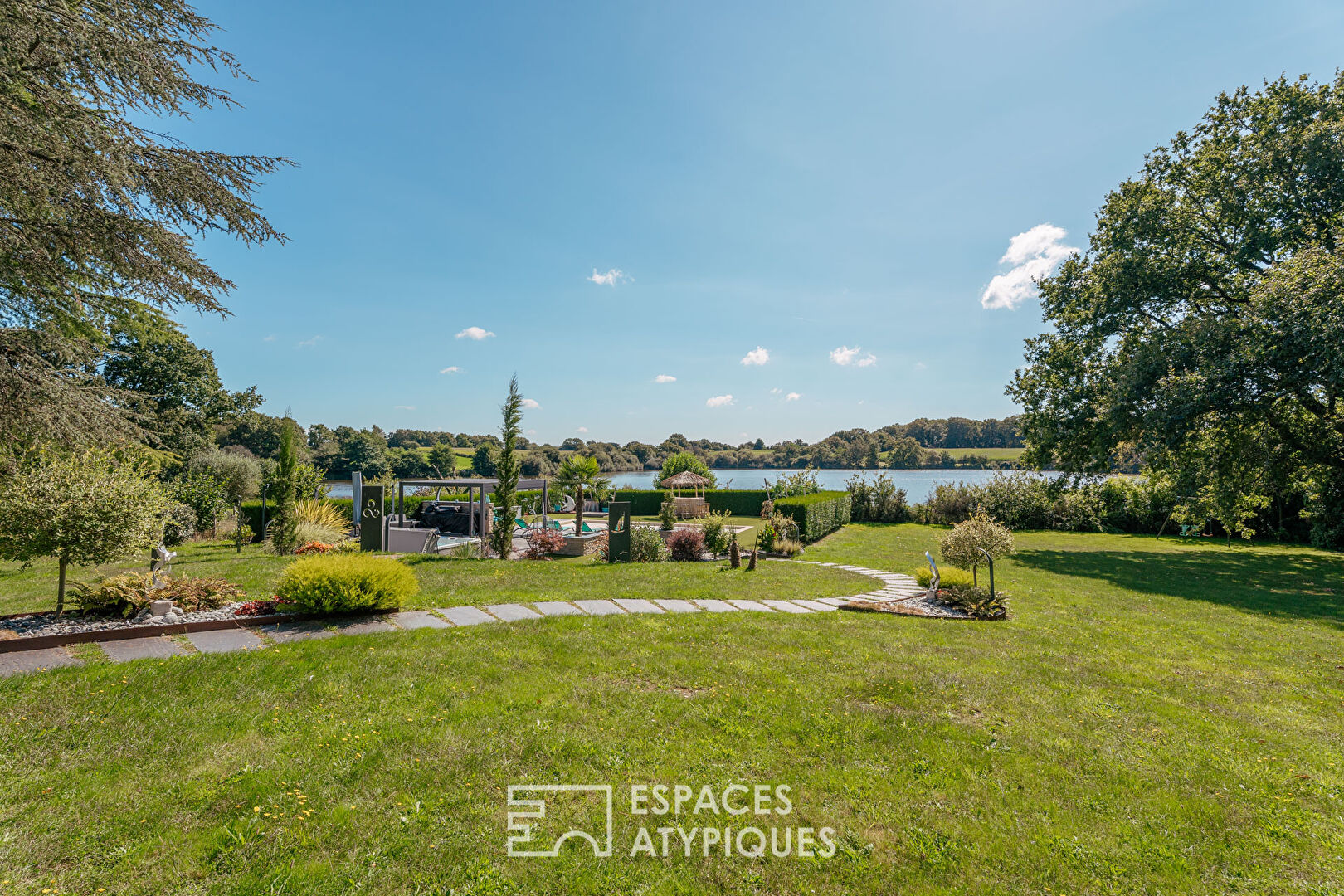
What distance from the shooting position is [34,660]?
428 cm

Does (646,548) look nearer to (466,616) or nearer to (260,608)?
(466,616)

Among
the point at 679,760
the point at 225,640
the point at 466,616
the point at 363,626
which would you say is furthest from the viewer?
the point at 466,616

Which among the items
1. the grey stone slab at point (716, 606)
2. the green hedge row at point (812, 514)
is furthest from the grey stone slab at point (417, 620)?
the green hedge row at point (812, 514)

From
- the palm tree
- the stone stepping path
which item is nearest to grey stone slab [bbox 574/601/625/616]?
the stone stepping path

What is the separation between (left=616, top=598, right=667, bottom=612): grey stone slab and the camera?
6671 millimetres

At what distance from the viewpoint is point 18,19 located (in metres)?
4.14

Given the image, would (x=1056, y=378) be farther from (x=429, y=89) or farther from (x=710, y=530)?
(x=429, y=89)

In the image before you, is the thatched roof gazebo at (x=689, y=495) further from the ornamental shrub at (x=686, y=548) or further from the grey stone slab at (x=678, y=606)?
the grey stone slab at (x=678, y=606)

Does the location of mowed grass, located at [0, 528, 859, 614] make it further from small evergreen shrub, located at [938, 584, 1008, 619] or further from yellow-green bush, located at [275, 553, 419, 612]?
small evergreen shrub, located at [938, 584, 1008, 619]

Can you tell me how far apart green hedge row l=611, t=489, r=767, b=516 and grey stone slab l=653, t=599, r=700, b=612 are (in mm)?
18172

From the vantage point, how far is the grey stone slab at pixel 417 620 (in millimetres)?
5662

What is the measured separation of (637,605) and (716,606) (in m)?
1.06

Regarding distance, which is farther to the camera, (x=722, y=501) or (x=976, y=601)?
(x=722, y=501)

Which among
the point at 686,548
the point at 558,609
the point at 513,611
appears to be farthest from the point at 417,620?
the point at 686,548
